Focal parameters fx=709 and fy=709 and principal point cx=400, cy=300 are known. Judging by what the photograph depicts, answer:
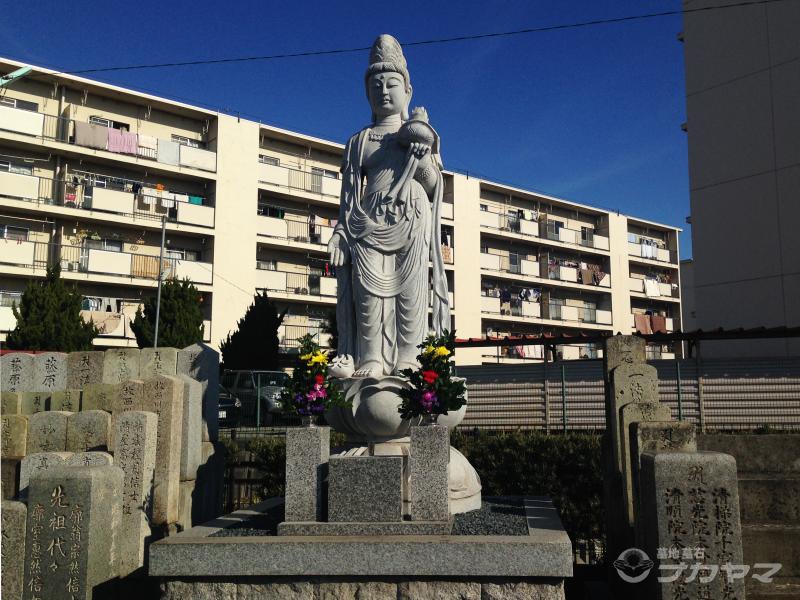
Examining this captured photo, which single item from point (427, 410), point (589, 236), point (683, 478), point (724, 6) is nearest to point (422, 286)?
point (427, 410)

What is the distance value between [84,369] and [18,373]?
1.08 metres

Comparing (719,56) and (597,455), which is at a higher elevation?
(719,56)

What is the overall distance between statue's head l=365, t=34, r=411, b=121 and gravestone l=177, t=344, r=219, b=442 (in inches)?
147

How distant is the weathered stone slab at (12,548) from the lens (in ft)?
17.0

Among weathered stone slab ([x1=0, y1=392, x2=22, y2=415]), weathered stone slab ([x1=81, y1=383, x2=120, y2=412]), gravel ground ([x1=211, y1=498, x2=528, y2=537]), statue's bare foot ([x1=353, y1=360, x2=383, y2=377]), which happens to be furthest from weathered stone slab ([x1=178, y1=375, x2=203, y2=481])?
weathered stone slab ([x1=0, y1=392, x2=22, y2=415])

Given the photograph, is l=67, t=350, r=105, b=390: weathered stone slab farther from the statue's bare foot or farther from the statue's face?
the statue's face

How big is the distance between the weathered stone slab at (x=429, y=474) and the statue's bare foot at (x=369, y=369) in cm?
168

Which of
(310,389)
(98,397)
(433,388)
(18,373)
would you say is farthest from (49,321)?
(433,388)

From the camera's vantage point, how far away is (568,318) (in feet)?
111

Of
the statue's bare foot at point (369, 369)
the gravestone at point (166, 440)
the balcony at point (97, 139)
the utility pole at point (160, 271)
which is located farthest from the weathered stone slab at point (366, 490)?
the balcony at point (97, 139)

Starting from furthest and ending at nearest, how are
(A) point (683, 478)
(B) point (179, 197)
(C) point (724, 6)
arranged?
1. (B) point (179, 197)
2. (C) point (724, 6)
3. (A) point (683, 478)

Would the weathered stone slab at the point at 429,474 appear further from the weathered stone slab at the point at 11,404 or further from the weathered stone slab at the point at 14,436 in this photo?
the weathered stone slab at the point at 11,404

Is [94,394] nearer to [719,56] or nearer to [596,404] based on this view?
[596,404]

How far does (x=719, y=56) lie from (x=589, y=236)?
17977mm
